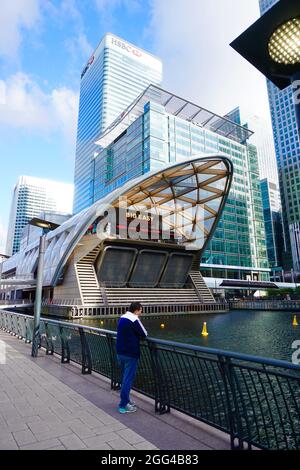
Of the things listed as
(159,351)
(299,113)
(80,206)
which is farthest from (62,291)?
(80,206)

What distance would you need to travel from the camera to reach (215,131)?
93125 millimetres

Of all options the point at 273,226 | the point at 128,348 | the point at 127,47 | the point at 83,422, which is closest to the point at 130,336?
the point at 128,348

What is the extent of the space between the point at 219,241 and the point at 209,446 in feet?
257

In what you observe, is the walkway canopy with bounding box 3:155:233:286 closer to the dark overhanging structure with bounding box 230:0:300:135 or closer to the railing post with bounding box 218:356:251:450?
the railing post with bounding box 218:356:251:450

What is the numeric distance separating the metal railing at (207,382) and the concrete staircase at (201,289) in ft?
147

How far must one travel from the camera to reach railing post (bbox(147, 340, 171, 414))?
4867 mm

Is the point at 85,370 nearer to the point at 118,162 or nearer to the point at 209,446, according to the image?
the point at 209,446

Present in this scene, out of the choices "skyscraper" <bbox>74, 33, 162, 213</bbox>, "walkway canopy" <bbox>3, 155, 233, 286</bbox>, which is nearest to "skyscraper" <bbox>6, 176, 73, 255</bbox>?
"skyscraper" <bbox>74, 33, 162, 213</bbox>

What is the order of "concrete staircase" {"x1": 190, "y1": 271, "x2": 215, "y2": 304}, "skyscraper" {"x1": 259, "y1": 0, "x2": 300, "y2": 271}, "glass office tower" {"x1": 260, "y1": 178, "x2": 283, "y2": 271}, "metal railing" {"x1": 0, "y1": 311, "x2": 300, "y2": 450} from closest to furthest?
"metal railing" {"x1": 0, "y1": 311, "x2": 300, "y2": 450} < "concrete staircase" {"x1": 190, "y1": 271, "x2": 215, "y2": 304} < "skyscraper" {"x1": 259, "y1": 0, "x2": 300, "y2": 271} < "glass office tower" {"x1": 260, "y1": 178, "x2": 283, "y2": 271}

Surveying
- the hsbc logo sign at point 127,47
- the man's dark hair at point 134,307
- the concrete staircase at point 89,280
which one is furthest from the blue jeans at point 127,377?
the hsbc logo sign at point 127,47

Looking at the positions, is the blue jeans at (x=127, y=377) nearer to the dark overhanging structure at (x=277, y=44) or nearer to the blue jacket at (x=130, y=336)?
the blue jacket at (x=130, y=336)

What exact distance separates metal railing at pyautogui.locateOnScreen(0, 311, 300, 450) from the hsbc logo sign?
170 meters

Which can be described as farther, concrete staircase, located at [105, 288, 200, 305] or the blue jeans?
concrete staircase, located at [105, 288, 200, 305]

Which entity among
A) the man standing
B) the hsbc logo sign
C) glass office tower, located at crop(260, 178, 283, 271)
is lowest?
the man standing
